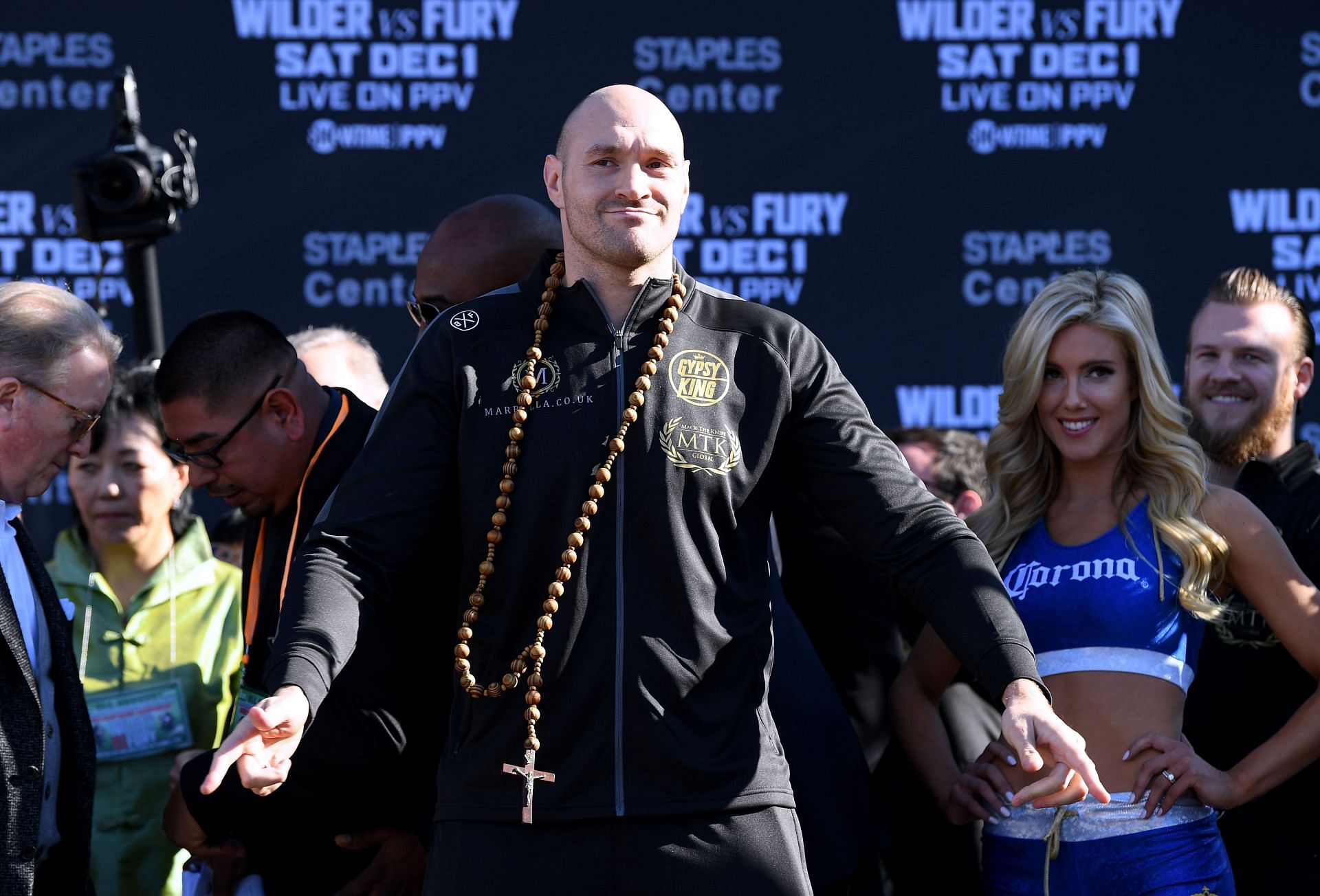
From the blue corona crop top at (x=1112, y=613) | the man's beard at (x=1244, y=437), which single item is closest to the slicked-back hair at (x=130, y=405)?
the blue corona crop top at (x=1112, y=613)

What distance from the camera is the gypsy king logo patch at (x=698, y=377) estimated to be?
6.73ft

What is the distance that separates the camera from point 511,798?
6.32 ft

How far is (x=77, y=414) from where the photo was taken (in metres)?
2.48

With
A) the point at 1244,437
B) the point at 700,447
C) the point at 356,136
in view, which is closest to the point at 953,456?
the point at 1244,437

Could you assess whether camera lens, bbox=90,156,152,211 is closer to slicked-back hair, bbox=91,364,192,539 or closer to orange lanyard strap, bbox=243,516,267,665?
slicked-back hair, bbox=91,364,192,539

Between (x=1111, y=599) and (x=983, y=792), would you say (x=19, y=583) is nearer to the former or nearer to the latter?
(x=983, y=792)

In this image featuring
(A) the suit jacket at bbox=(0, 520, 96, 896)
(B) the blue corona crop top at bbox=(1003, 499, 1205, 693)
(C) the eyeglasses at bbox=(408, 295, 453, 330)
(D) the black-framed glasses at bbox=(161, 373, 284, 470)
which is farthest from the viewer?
(C) the eyeglasses at bbox=(408, 295, 453, 330)

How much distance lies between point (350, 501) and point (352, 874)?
30.6 inches

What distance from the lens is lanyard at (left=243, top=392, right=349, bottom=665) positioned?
2525 mm

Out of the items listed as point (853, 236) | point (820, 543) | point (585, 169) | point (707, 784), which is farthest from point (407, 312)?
point (707, 784)

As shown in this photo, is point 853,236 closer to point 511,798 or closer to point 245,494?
point 245,494

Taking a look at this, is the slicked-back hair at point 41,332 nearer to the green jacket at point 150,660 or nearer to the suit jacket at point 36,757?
the suit jacket at point 36,757

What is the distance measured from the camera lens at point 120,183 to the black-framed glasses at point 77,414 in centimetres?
166

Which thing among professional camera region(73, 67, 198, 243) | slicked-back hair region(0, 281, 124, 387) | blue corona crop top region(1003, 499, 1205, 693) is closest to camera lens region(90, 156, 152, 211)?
professional camera region(73, 67, 198, 243)
